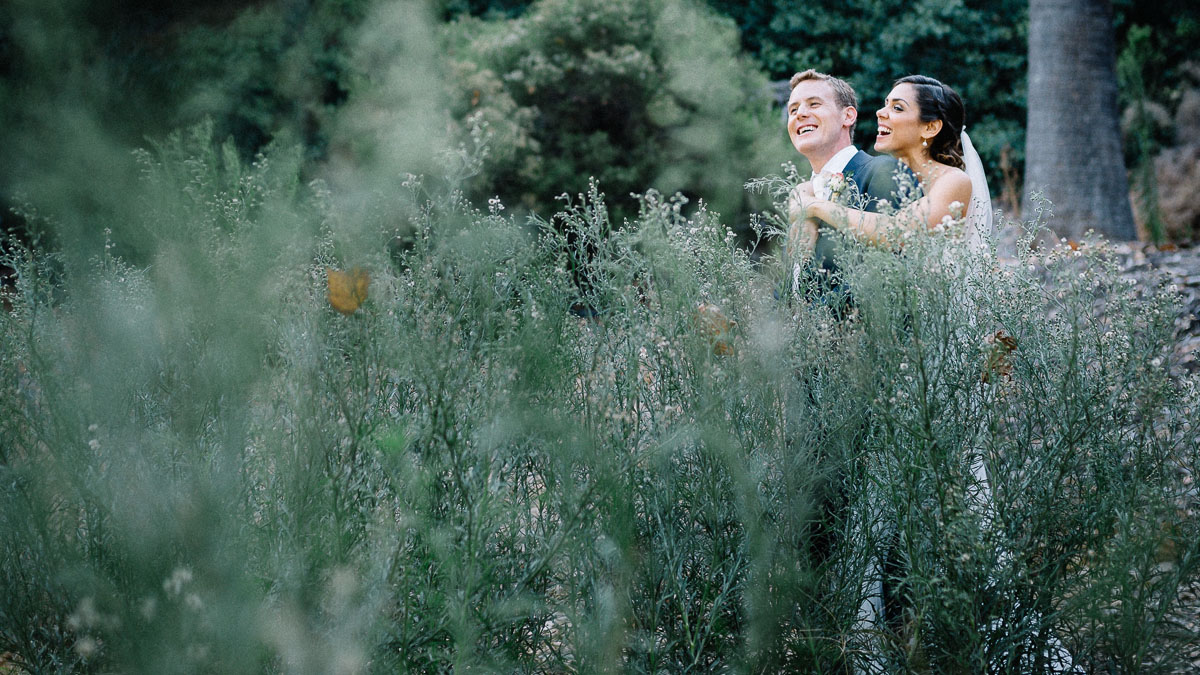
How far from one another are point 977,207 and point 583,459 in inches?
61.4

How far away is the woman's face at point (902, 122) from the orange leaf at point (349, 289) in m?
1.81

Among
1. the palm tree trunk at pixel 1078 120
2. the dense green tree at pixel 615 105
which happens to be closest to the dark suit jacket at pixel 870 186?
the palm tree trunk at pixel 1078 120

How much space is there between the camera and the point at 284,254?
102 inches

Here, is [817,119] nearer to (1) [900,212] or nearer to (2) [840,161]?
(2) [840,161]

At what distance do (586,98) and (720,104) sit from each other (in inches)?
58.4

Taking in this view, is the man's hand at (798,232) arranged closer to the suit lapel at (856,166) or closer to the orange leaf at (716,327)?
the orange leaf at (716,327)

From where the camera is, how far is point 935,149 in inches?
127

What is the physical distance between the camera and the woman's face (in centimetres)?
320

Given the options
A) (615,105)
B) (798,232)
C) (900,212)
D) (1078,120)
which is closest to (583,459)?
(798,232)

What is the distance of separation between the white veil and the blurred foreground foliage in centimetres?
17

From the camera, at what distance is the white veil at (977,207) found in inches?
114

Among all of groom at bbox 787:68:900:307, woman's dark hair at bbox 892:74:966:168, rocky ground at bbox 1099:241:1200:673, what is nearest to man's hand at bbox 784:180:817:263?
groom at bbox 787:68:900:307

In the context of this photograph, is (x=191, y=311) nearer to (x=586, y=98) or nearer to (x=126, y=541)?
(x=126, y=541)

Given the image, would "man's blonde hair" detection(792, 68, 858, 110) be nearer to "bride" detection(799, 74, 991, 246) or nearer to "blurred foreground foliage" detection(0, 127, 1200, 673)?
"bride" detection(799, 74, 991, 246)
